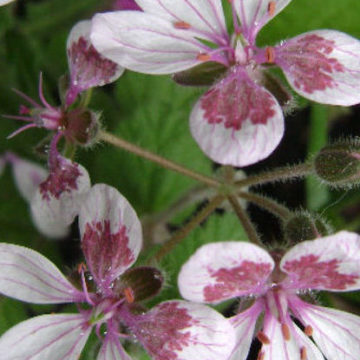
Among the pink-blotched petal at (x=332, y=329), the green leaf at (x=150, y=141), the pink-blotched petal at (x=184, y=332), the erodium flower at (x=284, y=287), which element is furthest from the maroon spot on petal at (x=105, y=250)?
the green leaf at (x=150, y=141)

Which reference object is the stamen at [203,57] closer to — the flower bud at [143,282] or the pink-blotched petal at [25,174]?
the flower bud at [143,282]

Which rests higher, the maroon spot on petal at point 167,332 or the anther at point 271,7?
the anther at point 271,7

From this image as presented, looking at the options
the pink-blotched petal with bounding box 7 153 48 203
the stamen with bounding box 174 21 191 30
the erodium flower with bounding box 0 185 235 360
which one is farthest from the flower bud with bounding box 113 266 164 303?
the pink-blotched petal with bounding box 7 153 48 203

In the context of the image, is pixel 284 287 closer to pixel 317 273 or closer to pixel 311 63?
pixel 317 273

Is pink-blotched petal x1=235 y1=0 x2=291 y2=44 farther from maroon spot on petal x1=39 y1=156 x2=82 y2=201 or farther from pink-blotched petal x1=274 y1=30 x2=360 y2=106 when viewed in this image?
maroon spot on petal x1=39 y1=156 x2=82 y2=201

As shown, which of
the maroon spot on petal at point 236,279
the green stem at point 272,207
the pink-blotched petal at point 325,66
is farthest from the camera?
the green stem at point 272,207
